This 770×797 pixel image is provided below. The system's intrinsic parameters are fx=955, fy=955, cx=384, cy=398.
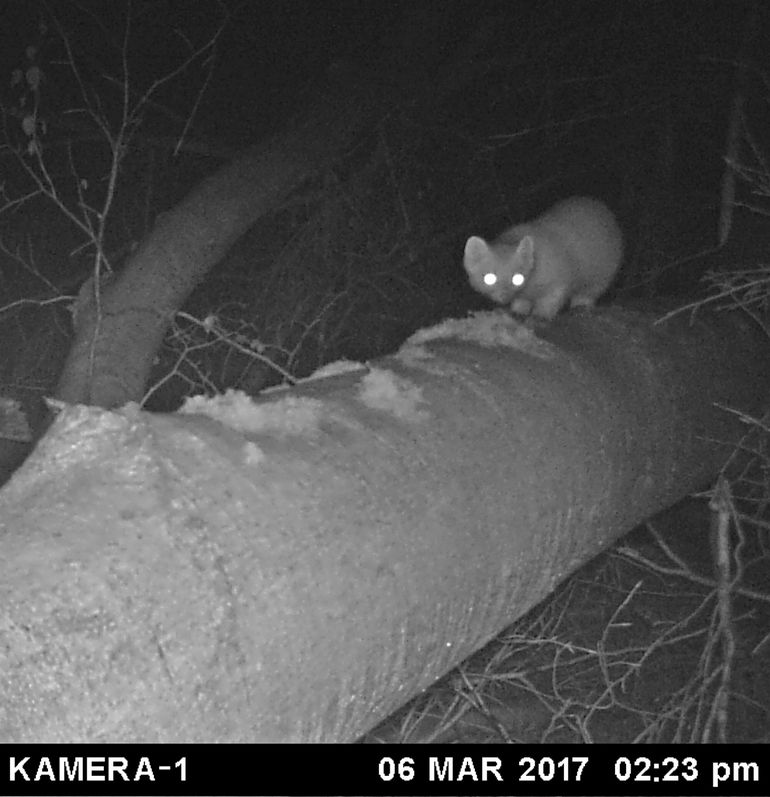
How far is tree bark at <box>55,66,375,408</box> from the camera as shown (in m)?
2.55

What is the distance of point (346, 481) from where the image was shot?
1.59 metres

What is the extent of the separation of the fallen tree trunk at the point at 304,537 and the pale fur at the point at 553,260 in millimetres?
823

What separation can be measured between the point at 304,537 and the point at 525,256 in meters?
1.74

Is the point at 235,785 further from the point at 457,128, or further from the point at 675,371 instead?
the point at 457,128

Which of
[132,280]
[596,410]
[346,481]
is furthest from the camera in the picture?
[132,280]

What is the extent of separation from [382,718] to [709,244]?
2.77 meters

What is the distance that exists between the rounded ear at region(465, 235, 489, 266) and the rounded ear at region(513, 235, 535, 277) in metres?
0.10

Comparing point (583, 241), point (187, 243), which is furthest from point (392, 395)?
point (583, 241)

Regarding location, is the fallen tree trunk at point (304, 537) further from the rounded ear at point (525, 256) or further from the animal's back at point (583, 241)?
the animal's back at point (583, 241)

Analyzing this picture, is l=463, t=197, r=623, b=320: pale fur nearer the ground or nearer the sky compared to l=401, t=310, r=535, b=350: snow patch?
nearer the sky

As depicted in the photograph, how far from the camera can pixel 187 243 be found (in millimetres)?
2801

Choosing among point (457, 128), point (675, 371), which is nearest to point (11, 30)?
point (457, 128)

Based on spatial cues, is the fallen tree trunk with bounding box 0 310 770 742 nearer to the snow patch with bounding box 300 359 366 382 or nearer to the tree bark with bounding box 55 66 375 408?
the snow patch with bounding box 300 359 366 382

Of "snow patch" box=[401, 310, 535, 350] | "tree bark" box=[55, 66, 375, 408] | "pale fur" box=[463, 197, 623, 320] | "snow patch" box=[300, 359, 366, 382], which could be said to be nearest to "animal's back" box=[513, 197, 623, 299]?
"pale fur" box=[463, 197, 623, 320]
